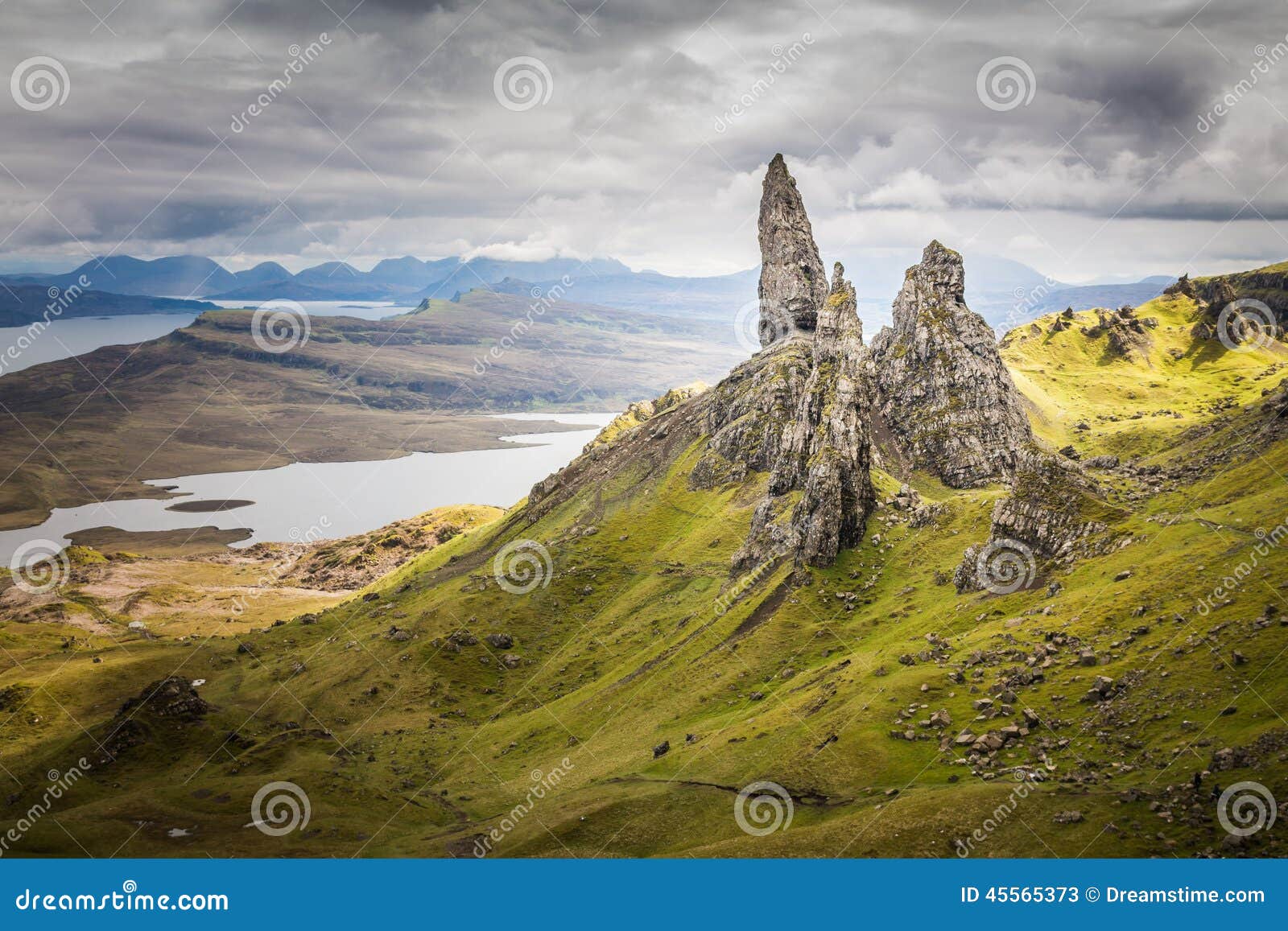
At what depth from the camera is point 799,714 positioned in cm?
10156

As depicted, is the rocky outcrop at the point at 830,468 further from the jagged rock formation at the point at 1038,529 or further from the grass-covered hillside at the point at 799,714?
the jagged rock formation at the point at 1038,529

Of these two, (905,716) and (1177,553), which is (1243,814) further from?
(1177,553)

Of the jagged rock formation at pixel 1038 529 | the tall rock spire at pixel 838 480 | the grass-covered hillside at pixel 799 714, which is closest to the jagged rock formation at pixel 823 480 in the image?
the tall rock spire at pixel 838 480

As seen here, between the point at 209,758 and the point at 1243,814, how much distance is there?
141836 mm

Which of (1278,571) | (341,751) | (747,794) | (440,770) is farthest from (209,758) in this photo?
(1278,571)

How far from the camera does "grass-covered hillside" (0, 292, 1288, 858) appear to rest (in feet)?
225

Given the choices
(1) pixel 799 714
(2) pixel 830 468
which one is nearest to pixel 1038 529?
(1) pixel 799 714

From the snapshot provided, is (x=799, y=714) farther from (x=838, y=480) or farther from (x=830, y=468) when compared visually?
(x=830, y=468)

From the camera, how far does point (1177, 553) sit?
90.6 m

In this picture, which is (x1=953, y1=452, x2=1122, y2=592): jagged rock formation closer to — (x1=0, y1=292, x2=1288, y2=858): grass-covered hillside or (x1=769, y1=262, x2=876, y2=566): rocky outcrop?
Result: (x1=0, y1=292, x2=1288, y2=858): grass-covered hillside

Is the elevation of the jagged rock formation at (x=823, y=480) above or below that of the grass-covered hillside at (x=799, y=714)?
above

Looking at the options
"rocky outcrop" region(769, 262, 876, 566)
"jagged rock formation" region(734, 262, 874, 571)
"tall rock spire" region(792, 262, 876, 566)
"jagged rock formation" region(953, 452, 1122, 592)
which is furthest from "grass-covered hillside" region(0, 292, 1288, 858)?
"jagged rock formation" region(734, 262, 874, 571)

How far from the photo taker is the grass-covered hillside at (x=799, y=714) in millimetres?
68562

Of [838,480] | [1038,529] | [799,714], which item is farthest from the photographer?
[838,480]
